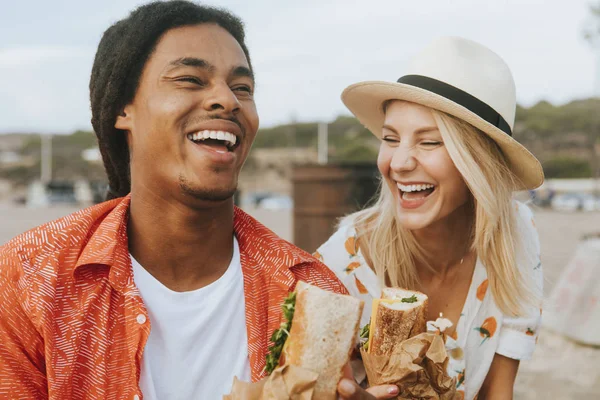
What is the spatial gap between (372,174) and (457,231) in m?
3.87

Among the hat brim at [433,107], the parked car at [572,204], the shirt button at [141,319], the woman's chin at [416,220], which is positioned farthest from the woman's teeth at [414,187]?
the parked car at [572,204]

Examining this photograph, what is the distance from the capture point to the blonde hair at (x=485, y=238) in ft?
10.2

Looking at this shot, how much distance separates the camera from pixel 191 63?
2404 millimetres

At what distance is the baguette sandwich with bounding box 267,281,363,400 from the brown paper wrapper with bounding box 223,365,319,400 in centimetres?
7

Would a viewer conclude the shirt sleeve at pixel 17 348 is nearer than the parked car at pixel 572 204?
Yes

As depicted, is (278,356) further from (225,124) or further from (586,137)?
(586,137)

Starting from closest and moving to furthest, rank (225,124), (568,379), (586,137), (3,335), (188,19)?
(3,335), (225,124), (188,19), (568,379), (586,137)

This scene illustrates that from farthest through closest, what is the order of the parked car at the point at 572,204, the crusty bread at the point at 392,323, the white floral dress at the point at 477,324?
1. the parked car at the point at 572,204
2. the white floral dress at the point at 477,324
3. the crusty bread at the point at 392,323

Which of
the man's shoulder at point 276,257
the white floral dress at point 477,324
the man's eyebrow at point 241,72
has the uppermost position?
the man's eyebrow at point 241,72

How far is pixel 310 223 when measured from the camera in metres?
7.46

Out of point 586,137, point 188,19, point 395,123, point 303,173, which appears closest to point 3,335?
point 188,19

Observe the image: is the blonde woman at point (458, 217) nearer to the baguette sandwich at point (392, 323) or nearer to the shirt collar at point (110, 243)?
the baguette sandwich at point (392, 323)

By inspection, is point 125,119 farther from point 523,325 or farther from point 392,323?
point 523,325

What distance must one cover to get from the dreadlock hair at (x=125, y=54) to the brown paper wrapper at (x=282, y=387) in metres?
1.25
